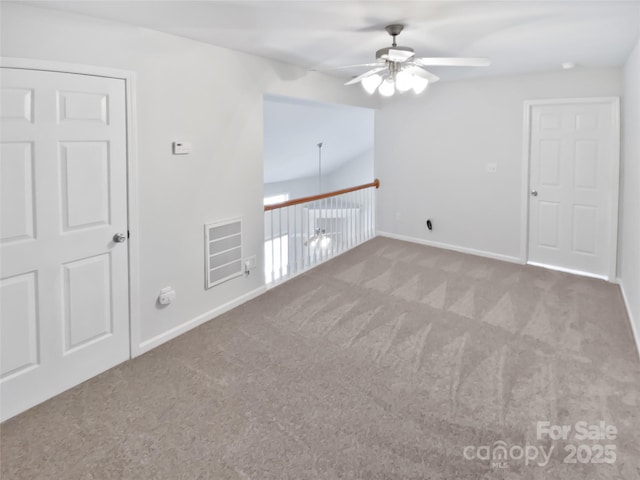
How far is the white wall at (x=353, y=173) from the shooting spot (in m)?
9.68

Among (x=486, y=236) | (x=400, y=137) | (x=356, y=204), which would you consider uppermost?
(x=400, y=137)

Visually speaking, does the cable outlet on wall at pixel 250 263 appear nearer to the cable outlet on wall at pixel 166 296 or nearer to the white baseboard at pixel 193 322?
the white baseboard at pixel 193 322

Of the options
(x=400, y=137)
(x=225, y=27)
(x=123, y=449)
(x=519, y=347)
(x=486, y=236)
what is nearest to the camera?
(x=123, y=449)

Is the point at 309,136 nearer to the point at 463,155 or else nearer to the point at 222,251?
the point at 463,155

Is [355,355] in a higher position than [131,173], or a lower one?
lower

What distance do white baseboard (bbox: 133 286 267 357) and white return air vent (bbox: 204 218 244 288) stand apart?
0.24 metres

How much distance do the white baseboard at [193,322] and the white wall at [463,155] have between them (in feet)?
9.43

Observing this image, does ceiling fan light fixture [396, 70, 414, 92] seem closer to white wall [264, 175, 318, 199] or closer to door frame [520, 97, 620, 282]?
door frame [520, 97, 620, 282]

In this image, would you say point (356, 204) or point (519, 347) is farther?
point (356, 204)

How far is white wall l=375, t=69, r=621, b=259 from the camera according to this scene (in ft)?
16.0

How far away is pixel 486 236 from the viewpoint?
5.41 metres

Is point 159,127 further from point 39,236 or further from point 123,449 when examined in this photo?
point 123,449

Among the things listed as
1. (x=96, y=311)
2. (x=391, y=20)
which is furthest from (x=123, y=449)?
(x=391, y=20)

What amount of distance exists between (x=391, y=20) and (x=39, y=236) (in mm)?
2572
